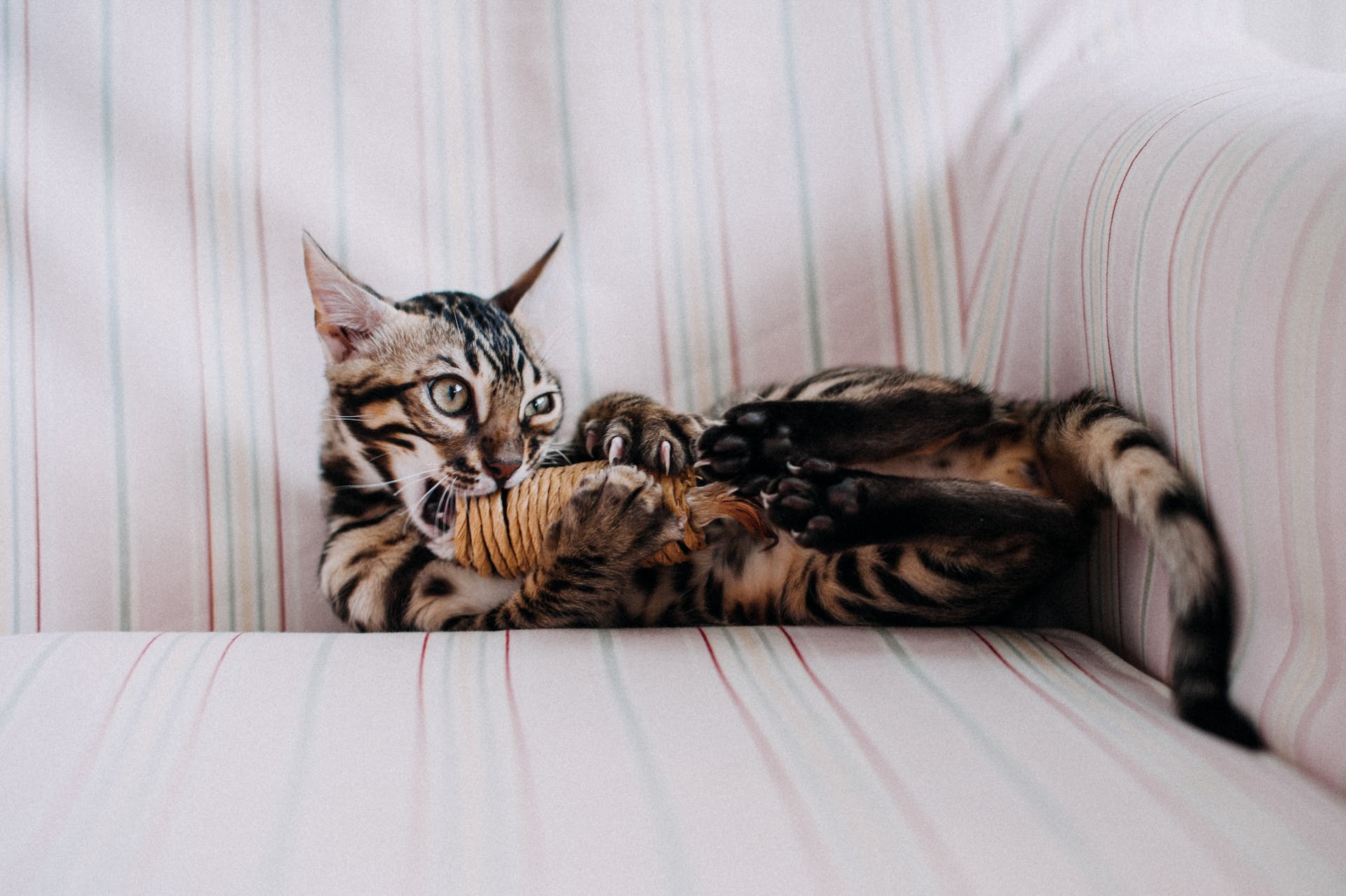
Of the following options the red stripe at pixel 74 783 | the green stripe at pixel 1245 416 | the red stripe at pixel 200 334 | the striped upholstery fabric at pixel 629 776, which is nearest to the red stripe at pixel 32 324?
the red stripe at pixel 200 334

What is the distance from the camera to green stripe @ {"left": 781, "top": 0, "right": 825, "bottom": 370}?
111 cm

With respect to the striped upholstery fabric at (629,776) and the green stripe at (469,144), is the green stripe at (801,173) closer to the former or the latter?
the green stripe at (469,144)

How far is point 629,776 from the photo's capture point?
1.78ft

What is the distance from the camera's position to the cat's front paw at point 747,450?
79 centimetres

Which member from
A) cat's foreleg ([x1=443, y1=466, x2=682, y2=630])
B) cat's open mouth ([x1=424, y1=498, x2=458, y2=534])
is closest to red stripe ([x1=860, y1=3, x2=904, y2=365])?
cat's foreleg ([x1=443, y1=466, x2=682, y2=630])

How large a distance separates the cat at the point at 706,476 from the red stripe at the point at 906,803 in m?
0.16

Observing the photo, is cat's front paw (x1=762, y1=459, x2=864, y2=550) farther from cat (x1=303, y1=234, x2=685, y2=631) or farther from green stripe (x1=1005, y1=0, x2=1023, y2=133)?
green stripe (x1=1005, y1=0, x2=1023, y2=133)

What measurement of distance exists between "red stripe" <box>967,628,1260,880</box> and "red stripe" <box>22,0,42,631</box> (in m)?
1.02

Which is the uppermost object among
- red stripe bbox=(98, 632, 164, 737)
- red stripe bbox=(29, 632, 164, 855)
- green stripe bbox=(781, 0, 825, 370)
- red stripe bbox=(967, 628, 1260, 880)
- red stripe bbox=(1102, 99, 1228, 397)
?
green stripe bbox=(781, 0, 825, 370)

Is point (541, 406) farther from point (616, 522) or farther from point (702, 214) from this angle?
point (702, 214)

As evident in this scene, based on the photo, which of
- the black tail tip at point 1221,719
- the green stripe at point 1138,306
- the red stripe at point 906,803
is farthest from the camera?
the green stripe at point 1138,306

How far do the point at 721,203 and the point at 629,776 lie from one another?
77cm

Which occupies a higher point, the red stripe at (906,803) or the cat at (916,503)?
the cat at (916,503)

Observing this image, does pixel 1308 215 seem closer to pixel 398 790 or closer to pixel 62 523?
pixel 398 790
